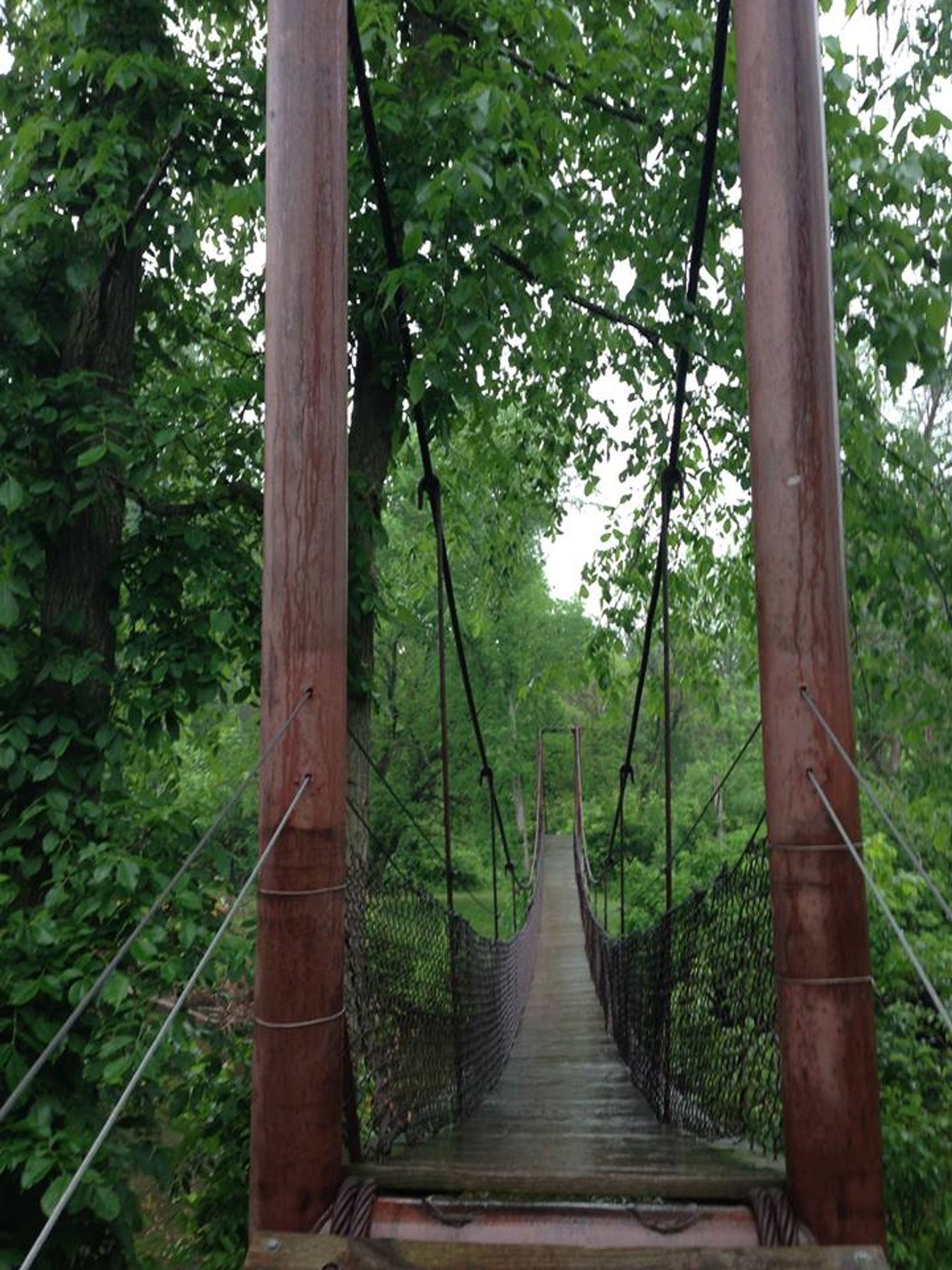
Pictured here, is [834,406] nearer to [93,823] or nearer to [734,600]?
[93,823]

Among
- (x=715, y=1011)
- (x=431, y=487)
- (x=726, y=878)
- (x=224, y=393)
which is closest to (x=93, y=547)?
(x=224, y=393)

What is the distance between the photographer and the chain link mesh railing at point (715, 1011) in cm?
171

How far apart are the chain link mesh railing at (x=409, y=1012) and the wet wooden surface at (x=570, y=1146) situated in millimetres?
78

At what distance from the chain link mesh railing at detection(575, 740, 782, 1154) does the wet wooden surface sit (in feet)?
0.32

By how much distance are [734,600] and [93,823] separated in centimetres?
294

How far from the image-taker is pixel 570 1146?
2.07 m

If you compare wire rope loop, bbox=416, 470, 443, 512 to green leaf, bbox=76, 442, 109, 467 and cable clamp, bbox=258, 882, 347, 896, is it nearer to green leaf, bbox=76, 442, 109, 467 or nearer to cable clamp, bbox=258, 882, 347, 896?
green leaf, bbox=76, 442, 109, 467

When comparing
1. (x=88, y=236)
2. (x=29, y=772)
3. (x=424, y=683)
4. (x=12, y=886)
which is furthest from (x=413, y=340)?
(x=424, y=683)

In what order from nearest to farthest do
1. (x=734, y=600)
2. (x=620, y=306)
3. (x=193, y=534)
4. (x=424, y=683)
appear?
1. (x=193, y=534)
2. (x=620, y=306)
3. (x=734, y=600)
4. (x=424, y=683)

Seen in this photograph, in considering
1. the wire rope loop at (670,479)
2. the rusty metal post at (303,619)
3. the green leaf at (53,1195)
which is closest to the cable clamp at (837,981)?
the rusty metal post at (303,619)

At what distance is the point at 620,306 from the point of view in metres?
4.04

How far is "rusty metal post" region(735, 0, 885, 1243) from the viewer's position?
1195 mm

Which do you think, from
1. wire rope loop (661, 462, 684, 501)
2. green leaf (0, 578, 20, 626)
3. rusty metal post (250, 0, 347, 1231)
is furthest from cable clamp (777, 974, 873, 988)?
wire rope loop (661, 462, 684, 501)

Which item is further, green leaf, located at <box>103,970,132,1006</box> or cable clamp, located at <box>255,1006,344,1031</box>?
green leaf, located at <box>103,970,132,1006</box>
